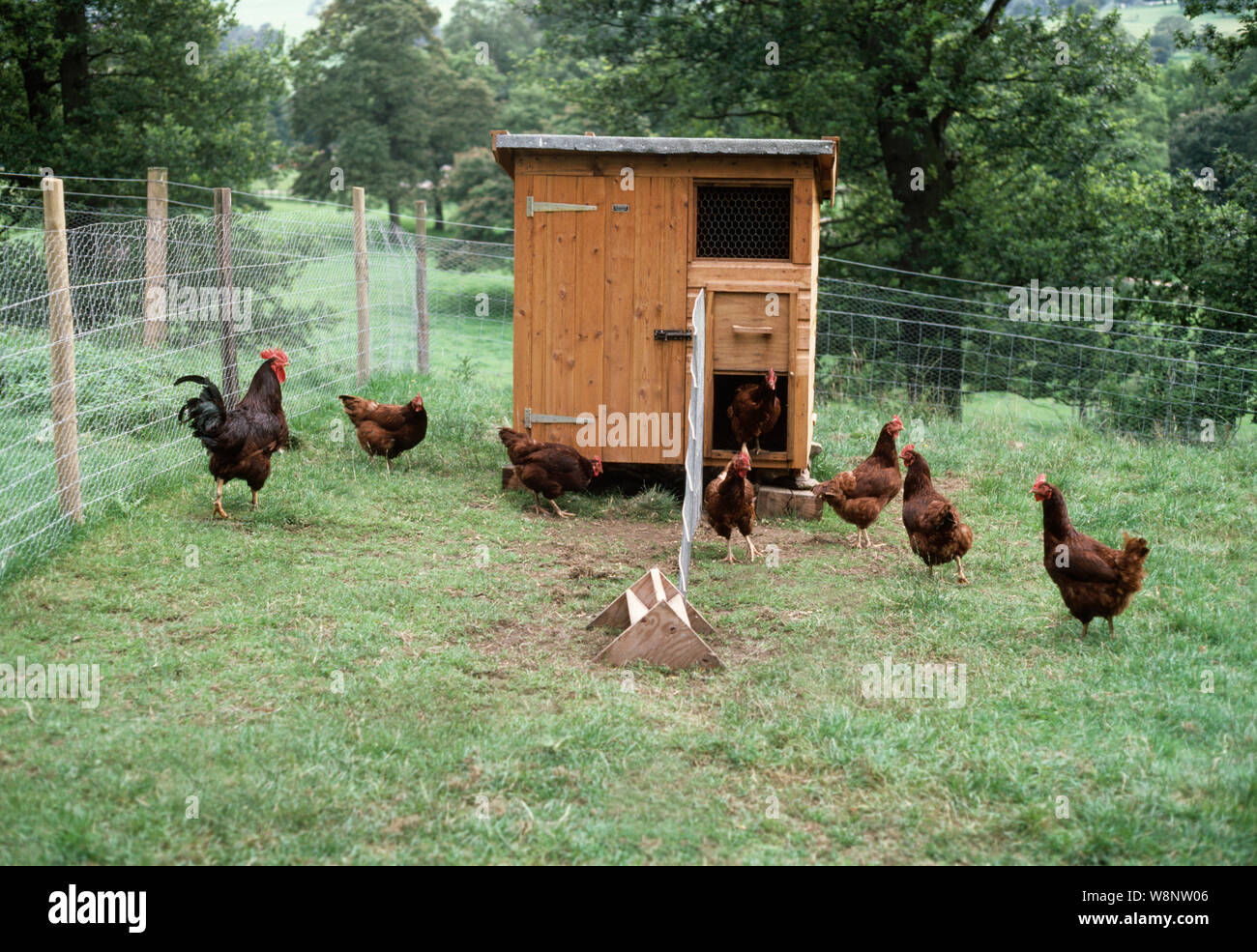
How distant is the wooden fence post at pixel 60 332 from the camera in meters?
6.48

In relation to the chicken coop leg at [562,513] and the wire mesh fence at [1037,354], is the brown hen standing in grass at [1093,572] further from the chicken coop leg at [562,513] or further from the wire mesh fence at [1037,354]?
the wire mesh fence at [1037,354]

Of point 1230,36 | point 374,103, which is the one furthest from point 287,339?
point 374,103

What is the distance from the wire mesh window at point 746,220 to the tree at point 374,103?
21.7 meters

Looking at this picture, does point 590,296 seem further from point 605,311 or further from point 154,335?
point 154,335

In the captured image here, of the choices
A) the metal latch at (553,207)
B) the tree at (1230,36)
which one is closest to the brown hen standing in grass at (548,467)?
the metal latch at (553,207)

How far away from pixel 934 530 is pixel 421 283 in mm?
7747

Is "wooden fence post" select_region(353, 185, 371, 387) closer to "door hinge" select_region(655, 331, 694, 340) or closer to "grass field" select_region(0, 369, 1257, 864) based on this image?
"grass field" select_region(0, 369, 1257, 864)

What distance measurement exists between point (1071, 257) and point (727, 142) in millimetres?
9470

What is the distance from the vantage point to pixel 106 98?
14.6m

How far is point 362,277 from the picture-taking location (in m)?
11.3
